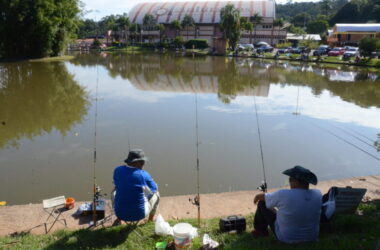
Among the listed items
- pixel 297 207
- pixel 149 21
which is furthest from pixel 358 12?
pixel 297 207

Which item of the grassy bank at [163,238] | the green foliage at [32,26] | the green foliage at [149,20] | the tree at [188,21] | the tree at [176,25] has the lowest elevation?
the grassy bank at [163,238]

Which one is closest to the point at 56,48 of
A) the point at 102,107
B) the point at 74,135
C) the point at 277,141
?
the point at 102,107

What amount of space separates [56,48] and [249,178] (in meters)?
42.2

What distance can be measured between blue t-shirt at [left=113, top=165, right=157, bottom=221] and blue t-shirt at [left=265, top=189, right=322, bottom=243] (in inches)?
61.5

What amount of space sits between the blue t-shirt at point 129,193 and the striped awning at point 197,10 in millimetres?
71193

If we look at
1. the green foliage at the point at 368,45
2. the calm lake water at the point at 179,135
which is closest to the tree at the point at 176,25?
the green foliage at the point at 368,45

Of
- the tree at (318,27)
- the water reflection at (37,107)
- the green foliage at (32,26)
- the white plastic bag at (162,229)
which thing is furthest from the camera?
the tree at (318,27)

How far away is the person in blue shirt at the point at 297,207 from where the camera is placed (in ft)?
10.8

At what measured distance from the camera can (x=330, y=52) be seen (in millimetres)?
43875

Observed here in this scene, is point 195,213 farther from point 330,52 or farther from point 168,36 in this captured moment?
point 168,36

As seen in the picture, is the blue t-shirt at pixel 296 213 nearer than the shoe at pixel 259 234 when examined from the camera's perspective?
Yes

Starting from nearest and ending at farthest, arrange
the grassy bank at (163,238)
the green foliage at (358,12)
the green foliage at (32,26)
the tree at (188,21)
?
the grassy bank at (163,238), the green foliage at (32,26), the tree at (188,21), the green foliage at (358,12)

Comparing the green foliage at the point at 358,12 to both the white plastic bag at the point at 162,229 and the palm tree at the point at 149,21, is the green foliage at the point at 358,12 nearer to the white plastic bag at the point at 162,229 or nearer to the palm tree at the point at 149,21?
the palm tree at the point at 149,21

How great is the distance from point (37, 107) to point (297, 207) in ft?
41.5
